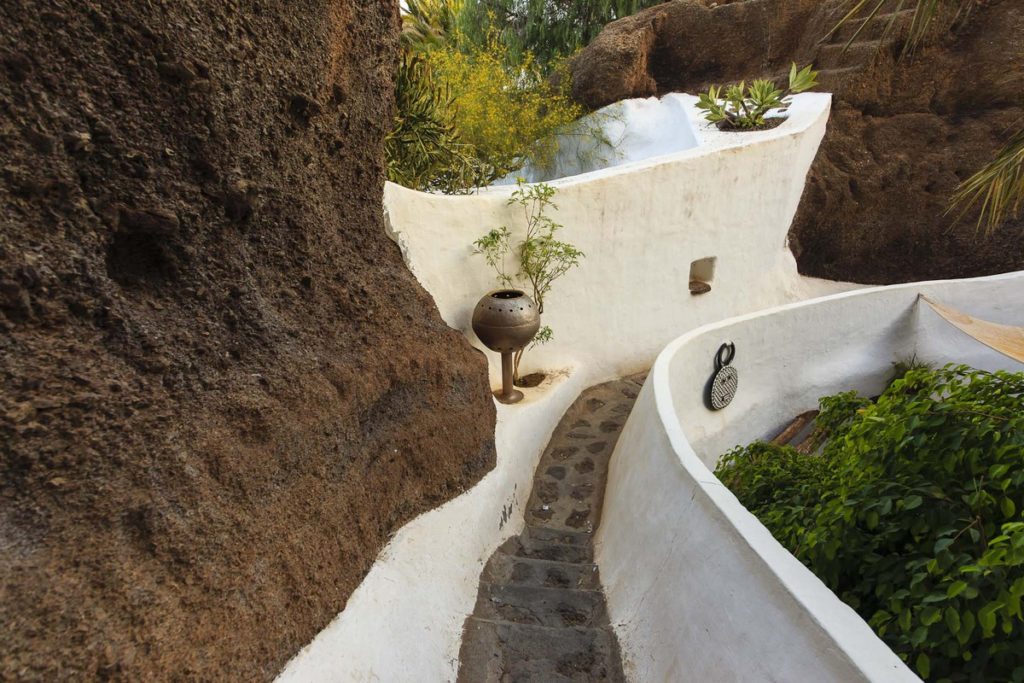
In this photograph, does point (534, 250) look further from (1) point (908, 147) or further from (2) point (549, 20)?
(2) point (549, 20)

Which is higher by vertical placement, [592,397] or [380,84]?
[380,84]

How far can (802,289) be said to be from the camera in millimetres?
8023

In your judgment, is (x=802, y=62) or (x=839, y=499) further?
(x=802, y=62)

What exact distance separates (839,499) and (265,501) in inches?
87.1

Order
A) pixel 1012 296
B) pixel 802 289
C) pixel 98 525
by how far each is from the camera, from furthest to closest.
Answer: pixel 802 289 → pixel 1012 296 → pixel 98 525

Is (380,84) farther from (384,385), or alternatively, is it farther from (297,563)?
(297,563)

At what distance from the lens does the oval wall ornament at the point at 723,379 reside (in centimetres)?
475

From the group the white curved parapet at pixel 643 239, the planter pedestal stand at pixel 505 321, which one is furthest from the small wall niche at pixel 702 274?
the planter pedestal stand at pixel 505 321

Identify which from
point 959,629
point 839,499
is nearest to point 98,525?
point 959,629

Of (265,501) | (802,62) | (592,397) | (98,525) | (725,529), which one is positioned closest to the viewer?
(98,525)

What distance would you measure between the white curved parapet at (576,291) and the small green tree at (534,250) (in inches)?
4.1

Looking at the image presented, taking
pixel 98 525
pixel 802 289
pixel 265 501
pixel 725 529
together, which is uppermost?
pixel 98 525

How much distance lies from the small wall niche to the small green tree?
2.24 m

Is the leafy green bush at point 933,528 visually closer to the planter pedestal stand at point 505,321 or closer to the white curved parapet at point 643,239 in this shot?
the planter pedestal stand at point 505,321
